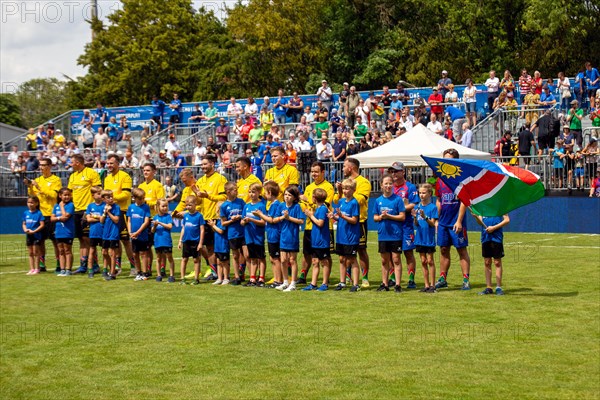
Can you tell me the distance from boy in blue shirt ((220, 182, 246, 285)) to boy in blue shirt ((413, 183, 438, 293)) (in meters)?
3.24

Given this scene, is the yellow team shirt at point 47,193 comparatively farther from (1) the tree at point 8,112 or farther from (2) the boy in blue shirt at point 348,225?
(1) the tree at point 8,112

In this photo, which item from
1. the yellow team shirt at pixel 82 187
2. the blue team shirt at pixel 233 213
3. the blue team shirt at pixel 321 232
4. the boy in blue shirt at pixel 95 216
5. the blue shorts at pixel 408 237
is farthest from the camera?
the yellow team shirt at pixel 82 187

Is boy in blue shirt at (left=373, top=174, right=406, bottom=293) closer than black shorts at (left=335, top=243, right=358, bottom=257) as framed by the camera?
Yes

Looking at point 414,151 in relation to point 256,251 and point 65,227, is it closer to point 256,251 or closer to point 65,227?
point 256,251

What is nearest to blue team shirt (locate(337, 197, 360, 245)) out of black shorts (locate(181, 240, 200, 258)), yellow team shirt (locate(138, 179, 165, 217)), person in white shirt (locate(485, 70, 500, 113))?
black shorts (locate(181, 240, 200, 258))

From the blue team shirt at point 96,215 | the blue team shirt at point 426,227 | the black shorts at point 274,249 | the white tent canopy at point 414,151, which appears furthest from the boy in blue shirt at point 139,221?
the white tent canopy at point 414,151

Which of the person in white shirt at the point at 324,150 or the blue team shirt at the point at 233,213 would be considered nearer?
the blue team shirt at the point at 233,213

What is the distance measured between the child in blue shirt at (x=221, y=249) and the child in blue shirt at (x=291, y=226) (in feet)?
4.04

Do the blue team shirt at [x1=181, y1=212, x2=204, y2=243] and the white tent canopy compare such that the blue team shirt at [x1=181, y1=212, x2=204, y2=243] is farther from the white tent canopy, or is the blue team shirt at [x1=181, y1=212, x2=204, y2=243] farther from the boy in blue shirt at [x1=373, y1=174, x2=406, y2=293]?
the white tent canopy

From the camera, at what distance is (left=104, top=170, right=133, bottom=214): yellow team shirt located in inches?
731

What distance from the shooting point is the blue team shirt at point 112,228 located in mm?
18203

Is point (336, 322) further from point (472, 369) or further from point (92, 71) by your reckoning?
point (92, 71)

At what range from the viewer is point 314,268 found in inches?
622

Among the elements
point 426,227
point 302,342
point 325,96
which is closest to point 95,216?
point 426,227
